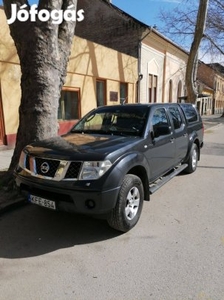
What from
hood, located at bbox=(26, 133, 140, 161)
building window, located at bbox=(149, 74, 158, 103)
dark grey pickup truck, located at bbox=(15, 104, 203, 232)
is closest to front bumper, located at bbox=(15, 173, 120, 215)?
dark grey pickup truck, located at bbox=(15, 104, 203, 232)

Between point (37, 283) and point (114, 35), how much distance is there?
17.9m

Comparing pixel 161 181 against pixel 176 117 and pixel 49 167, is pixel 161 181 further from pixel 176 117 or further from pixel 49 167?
pixel 49 167

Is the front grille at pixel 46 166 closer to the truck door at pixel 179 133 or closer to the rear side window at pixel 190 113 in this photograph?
the truck door at pixel 179 133

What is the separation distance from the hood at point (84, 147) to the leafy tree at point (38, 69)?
100 centimetres

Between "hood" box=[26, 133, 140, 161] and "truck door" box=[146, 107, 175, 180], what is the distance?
17.0 inches

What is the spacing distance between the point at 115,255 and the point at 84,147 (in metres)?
1.38

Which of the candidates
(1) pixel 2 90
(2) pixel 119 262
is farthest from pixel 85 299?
(1) pixel 2 90

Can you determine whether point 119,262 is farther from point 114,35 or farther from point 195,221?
point 114,35

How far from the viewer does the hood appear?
3.18 m

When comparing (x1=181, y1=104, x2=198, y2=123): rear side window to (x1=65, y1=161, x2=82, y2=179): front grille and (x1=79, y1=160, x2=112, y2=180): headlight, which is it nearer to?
(x1=79, y1=160, x2=112, y2=180): headlight

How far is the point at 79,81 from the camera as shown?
11.7m

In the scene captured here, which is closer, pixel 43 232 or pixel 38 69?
pixel 43 232

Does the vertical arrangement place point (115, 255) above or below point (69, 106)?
below

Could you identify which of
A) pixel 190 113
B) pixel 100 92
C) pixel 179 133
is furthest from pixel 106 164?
pixel 100 92
